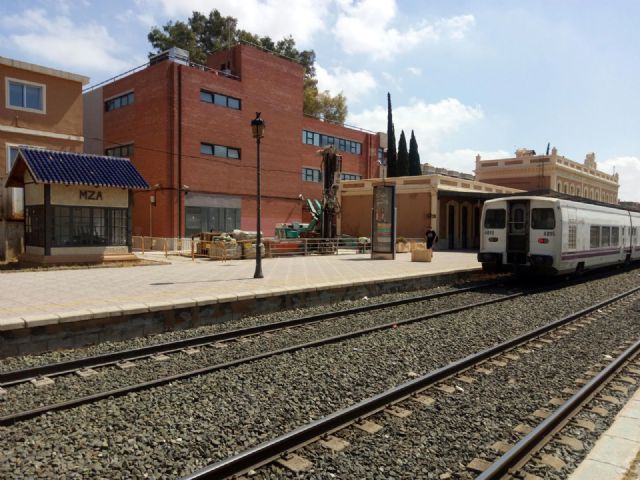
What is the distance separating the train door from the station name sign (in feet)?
45.3

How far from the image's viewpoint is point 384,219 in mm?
20688

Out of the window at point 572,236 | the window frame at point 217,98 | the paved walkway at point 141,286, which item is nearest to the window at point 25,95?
the window frame at point 217,98

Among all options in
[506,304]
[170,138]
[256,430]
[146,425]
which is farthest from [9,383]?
[170,138]

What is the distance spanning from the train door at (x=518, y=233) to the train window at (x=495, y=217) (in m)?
0.21

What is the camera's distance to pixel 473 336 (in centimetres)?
811

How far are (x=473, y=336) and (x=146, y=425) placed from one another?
551cm

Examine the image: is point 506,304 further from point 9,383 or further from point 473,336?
point 9,383

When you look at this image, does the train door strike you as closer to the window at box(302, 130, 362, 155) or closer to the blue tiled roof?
the blue tiled roof

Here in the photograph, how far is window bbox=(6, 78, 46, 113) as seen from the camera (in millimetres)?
21703

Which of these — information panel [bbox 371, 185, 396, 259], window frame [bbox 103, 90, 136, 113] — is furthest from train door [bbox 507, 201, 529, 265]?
window frame [bbox 103, 90, 136, 113]

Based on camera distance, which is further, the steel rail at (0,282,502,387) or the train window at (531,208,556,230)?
the train window at (531,208,556,230)

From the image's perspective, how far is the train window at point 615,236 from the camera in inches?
746

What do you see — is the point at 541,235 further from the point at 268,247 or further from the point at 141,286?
the point at 141,286

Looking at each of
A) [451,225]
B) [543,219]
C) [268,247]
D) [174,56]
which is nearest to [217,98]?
[174,56]
